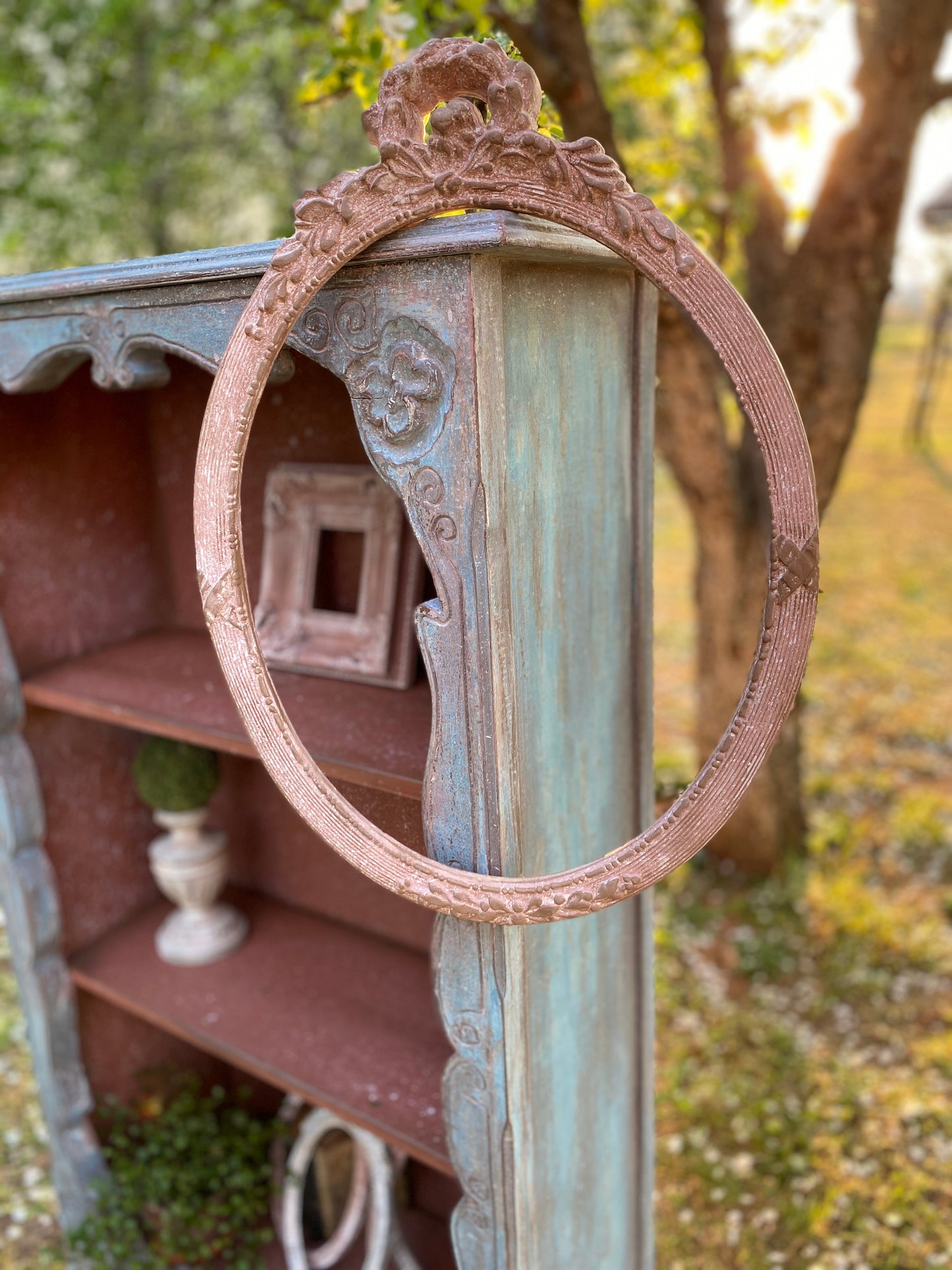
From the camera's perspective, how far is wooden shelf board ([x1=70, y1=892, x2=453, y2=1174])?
1915 mm

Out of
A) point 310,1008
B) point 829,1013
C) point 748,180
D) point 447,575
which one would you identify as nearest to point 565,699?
point 447,575

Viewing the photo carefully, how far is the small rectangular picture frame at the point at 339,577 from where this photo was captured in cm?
188

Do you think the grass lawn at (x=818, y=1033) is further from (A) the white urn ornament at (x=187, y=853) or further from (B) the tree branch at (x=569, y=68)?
(B) the tree branch at (x=569, y=68)

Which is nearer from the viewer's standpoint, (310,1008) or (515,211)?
(515,211)

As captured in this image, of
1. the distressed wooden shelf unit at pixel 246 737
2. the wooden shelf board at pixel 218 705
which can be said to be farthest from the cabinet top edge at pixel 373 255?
the wooden shelf board at pixel 218 705

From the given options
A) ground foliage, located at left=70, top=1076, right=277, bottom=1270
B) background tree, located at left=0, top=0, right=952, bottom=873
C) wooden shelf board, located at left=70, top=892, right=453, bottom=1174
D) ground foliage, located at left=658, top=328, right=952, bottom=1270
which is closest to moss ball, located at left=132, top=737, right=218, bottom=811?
wooden shelf board, located at left=70, top=892, right=453, bottom=1174

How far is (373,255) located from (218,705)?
1036 mm

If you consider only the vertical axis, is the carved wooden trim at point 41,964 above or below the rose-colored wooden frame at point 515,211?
below

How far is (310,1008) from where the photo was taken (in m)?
2.19

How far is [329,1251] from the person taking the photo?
244 centimetres

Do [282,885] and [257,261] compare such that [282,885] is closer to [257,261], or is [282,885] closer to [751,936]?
[257,261]

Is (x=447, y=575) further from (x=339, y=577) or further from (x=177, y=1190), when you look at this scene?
(x=177, y=1190)

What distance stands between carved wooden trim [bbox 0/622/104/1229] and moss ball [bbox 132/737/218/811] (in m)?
0.25

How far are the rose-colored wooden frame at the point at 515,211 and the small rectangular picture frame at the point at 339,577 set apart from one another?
24.1 inches
